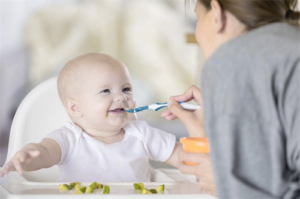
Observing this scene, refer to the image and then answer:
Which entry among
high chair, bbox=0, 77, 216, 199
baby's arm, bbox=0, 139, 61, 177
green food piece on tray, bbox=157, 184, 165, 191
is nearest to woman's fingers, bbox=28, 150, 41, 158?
baby's arm, bbox=0, 139, 61, 177

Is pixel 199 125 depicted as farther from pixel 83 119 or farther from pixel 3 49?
pixel 3 49

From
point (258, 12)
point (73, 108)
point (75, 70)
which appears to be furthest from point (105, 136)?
point (258, 12)

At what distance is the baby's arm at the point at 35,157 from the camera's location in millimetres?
1019

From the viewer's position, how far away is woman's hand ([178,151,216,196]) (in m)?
0.90

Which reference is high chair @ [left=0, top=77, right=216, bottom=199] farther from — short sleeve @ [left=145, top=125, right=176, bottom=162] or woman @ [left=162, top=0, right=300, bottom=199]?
woman @ [left=162, top=0, right=300, bottom=199]

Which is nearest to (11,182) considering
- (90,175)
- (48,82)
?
(90,175)

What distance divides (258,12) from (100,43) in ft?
9.18

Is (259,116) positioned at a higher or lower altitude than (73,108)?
higher

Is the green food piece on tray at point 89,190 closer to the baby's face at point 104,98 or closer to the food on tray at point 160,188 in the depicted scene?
the food on tray at point 160,188

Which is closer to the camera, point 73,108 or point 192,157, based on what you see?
point 192,157

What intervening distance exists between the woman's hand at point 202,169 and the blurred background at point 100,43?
2551 millimetres

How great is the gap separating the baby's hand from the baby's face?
306mm

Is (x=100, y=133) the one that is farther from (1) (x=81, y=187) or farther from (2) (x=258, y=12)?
(2) (x=258, y=12)

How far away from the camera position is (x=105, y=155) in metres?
1.36
